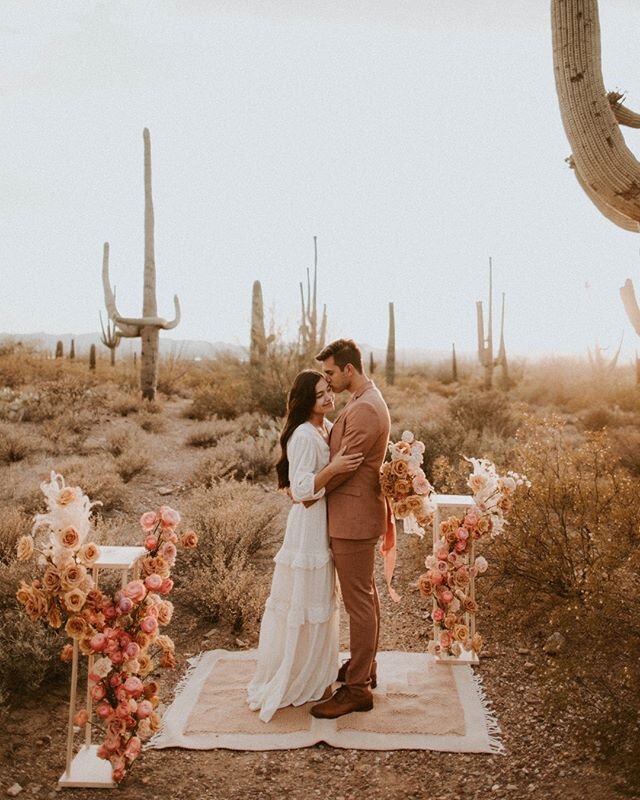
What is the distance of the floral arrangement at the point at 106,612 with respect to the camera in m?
3.65

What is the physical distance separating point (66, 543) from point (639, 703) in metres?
2.73

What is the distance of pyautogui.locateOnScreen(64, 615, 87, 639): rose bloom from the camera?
12.1 feet

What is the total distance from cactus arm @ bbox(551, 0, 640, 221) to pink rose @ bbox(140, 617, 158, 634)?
3.04m

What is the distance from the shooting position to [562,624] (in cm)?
493

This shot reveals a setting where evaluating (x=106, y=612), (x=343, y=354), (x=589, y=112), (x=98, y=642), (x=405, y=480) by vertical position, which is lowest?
(x=98, y=642)

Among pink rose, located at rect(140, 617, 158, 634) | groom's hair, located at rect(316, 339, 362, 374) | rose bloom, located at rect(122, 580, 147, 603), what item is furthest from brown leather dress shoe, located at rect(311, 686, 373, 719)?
groom's hair, located at rect(316, 339, 362, 374)

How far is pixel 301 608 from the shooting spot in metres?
4.58

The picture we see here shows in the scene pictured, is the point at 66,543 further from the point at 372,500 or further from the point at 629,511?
the point at 629,511

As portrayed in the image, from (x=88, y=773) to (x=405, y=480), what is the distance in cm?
224

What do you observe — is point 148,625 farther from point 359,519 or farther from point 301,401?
point 301,401

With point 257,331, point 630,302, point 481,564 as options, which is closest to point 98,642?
point 481,564

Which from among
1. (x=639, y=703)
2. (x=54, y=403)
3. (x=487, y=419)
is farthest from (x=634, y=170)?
(x=54, y=403)

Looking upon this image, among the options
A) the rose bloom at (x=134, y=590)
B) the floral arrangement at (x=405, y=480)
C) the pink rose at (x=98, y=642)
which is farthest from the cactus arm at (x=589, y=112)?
the pink rose at (x=98, y=642)

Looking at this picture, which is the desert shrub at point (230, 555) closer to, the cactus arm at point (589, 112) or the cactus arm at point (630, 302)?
the cactus arm at point (630, 302)
